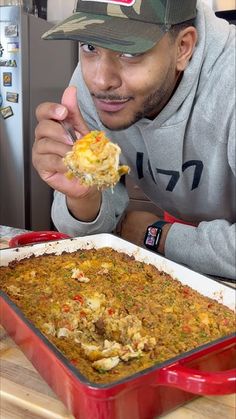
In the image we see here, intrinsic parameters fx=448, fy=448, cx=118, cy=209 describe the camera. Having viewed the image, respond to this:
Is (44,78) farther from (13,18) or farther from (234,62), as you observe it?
(234,62)

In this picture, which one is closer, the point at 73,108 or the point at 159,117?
the point at 73,108

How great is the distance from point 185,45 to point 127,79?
206 millimetres

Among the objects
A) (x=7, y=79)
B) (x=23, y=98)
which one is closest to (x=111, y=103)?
(x=23, y=98)

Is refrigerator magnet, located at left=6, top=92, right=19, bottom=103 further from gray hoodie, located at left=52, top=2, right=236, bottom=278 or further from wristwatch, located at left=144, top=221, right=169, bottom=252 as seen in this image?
wristwatch, located at left=144, top=221, right=169, bottom=252

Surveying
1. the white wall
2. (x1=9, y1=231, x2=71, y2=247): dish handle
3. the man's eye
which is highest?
the white wall

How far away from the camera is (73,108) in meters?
1.04

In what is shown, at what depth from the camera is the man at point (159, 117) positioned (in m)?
0.99

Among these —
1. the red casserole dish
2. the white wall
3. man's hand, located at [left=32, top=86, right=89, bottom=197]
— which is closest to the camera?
the red casserole dish

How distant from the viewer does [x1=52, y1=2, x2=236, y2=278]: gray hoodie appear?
1108 millimetres

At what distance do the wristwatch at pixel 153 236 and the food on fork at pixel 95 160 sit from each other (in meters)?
0.35

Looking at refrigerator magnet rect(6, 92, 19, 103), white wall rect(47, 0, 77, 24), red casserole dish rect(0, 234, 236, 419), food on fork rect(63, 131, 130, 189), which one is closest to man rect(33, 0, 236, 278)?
food on fork rect(63, 131, 130, 189)

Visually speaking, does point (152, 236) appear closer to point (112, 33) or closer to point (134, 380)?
point (112, 33)

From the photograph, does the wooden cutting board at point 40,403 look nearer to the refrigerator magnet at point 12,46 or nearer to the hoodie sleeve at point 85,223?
the hoodie sleeve at point 85,223

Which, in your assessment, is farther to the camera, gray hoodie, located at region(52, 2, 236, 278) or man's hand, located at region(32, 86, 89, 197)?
gray hoodie, located at region(52, 2, 236, 278)
